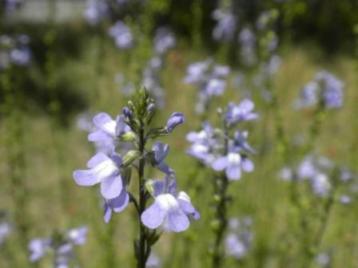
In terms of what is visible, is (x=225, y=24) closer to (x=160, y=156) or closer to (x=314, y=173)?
(x=314, y=173)

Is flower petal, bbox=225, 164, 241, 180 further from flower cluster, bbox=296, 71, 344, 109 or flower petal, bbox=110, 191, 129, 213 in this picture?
flower cluster, bbox=296, 71, 344, 109

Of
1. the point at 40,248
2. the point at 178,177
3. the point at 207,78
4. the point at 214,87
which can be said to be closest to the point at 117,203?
the point at 40,248

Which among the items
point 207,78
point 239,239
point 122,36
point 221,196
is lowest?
point 221,196

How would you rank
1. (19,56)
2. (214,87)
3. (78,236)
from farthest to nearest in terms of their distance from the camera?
(19,56) → (214,87) → (78,236)

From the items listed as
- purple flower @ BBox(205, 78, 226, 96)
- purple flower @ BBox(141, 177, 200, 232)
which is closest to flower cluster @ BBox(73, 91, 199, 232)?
purple flower @ BBox(141, 177, 200, 232)

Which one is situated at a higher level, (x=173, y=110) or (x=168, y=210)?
(x=173, y=110)

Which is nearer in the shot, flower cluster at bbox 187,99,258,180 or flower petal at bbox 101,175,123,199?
flower petal at bbox 101,175,123,199
